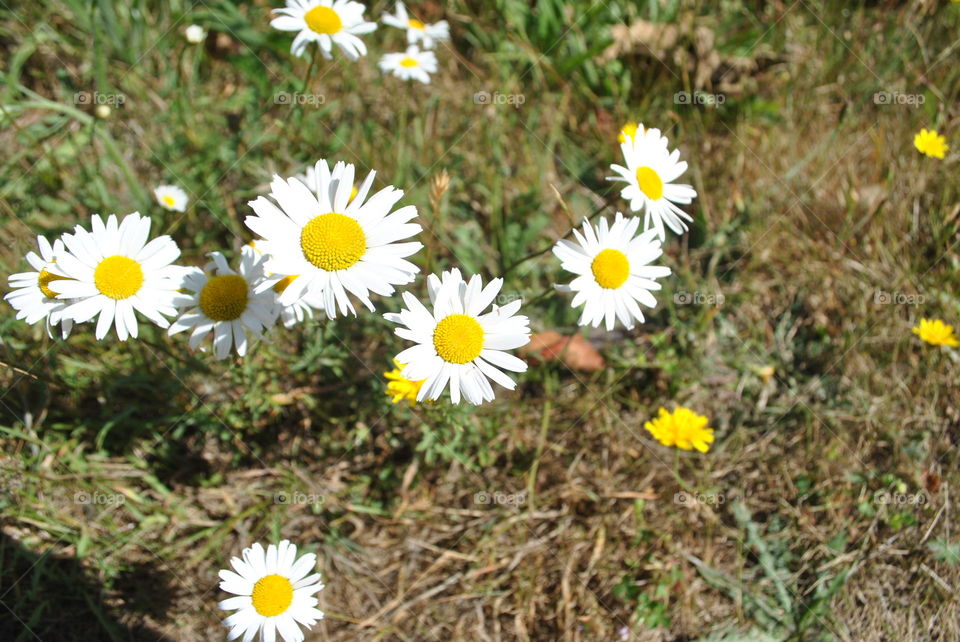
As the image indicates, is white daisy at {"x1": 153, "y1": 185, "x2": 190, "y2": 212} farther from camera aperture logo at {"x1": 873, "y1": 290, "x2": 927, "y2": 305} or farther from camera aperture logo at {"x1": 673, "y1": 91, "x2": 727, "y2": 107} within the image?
camera aperture logo at {"x1": 873, "y1": 290, "x2": 927, "y2": 305}

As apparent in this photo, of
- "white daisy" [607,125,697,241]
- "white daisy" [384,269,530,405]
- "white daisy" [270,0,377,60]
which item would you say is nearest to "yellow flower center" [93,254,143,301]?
"white daisy" [384,269,530,405]

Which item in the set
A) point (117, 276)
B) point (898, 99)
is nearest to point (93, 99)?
point (117, 276)

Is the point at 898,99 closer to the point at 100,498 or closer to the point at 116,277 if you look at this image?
the point at 116,277

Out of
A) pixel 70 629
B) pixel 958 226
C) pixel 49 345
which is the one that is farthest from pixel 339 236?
pixel 958 226

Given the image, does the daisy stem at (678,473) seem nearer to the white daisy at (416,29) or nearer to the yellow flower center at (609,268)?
the yellow flower center at (609,268)

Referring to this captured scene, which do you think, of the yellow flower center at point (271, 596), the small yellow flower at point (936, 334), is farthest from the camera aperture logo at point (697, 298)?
the yellow flower center at point (271, 596)

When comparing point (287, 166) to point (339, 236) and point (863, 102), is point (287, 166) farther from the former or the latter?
point (863, 102)
